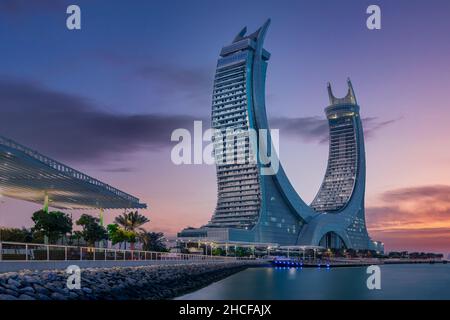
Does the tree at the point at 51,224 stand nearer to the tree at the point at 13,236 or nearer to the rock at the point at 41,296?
the tree at the point at 13,236

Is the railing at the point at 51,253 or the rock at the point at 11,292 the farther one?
the railing at the point at 51,253

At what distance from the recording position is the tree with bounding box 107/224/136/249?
72125 mm

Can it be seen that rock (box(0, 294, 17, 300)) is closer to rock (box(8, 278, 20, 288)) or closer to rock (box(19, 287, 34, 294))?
rock (box(19, 287, 34, 294))

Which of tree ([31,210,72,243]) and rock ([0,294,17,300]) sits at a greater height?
tree ([31,210,72,243])

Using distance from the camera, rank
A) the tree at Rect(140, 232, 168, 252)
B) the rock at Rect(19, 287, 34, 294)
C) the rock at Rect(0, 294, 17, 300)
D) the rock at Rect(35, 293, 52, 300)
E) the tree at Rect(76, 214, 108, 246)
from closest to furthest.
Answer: the rock at Rect(0, 294, 17, 300)
the rock at Rect(19, 287, 34, 294)
the rock at Rect(35, 293, 52, 300)
the tree at Rect(76, 214, 108, 246)
the tree at Rect(140, 232, 168, 252)

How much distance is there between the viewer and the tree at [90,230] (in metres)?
64.9

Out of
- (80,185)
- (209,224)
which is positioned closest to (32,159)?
(80,185)

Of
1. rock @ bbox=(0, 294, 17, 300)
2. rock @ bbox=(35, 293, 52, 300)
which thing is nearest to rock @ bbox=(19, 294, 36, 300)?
rock @ bbox=(0, 294, 17, 300)

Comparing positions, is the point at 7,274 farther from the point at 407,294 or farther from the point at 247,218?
the point at 247,218

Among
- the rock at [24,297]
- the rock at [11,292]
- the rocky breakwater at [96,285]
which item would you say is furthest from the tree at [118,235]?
the rock at [11,292]

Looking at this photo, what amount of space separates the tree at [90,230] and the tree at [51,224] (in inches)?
314

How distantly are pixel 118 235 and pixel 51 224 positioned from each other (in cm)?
1790

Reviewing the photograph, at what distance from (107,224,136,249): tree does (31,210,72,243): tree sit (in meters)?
15.5

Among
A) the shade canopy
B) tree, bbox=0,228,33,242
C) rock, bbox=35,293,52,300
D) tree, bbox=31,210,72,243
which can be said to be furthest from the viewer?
tree, bbox=31,210,72,243
